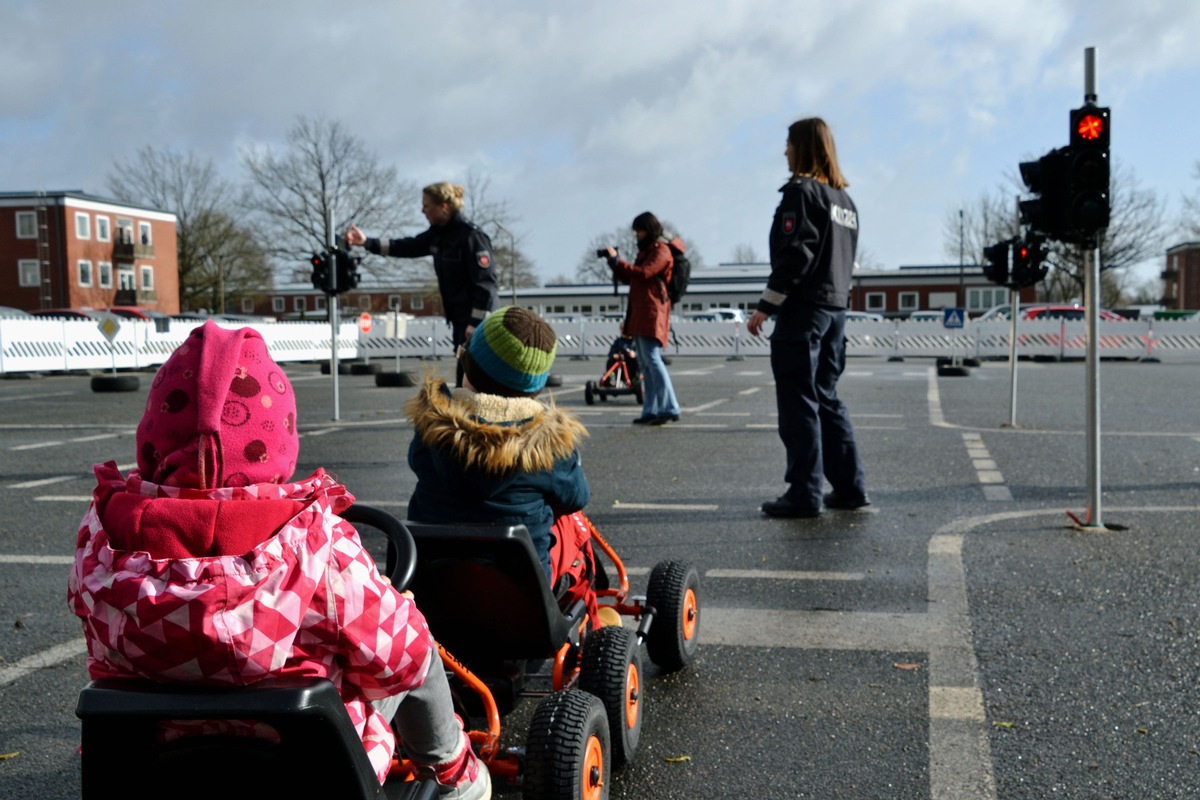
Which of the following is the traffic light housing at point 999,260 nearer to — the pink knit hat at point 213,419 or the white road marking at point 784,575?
the white road marking at point 784,575

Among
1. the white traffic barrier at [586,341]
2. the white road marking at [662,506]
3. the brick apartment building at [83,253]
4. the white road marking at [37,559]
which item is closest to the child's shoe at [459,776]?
the white road marking at [37,559]

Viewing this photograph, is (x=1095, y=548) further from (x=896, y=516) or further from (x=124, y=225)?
(x=124, y=225)

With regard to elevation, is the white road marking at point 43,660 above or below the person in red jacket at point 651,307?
below

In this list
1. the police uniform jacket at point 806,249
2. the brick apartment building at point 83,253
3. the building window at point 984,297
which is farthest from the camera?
the building window at point 984,297

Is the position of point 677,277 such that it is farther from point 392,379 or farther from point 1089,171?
point 392,379

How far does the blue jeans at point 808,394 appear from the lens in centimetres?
670

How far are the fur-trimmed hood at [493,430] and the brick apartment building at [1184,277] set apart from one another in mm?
102096

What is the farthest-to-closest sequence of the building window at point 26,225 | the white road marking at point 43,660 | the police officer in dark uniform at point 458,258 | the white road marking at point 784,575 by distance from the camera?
the building window at point 26,225, the police officer in dark uniform at point 458,258, the white road marking at point 784,575, the white road marking at point 43,660

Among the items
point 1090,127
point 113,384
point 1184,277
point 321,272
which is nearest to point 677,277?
point 321,272

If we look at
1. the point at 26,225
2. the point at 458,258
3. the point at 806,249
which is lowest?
the point at 806,249

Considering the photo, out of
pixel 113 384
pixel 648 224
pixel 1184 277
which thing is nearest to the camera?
pixel 648 224

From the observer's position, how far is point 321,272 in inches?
562

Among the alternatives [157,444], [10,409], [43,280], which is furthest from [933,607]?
[43,280]

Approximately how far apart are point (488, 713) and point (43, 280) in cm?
7716
